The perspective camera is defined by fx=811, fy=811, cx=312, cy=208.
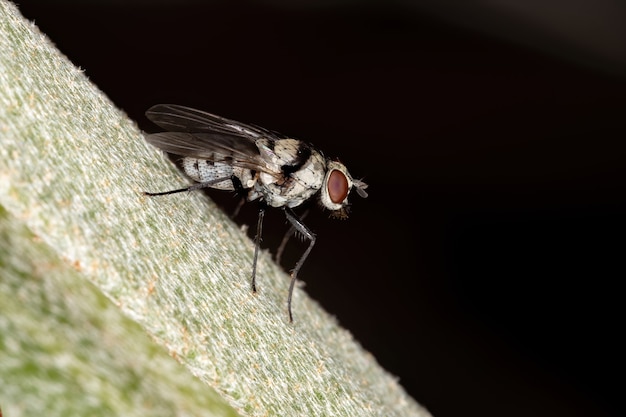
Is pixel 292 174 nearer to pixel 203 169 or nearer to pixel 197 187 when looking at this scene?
pixel 203 169

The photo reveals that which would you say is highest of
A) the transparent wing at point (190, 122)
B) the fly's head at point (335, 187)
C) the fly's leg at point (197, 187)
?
the fly's head at point (335, 187)

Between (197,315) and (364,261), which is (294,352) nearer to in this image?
(197,315)

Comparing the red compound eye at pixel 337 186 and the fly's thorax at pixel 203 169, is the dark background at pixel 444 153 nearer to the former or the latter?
the red compound eye at pixel 337 186

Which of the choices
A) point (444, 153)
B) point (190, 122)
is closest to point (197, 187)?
point (190, 122)

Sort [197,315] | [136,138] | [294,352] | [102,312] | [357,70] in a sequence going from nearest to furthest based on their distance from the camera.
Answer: [102,312], [197,315], [294,352], [136,138], [357,70]

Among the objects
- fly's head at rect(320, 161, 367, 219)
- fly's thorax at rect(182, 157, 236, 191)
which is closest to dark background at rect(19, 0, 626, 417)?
fly's head at rect(320, 161, 367, 219)

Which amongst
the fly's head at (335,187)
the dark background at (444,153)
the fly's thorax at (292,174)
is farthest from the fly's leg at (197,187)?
the dark background at (444,153)

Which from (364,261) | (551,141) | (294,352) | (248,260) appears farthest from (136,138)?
(551,141)
